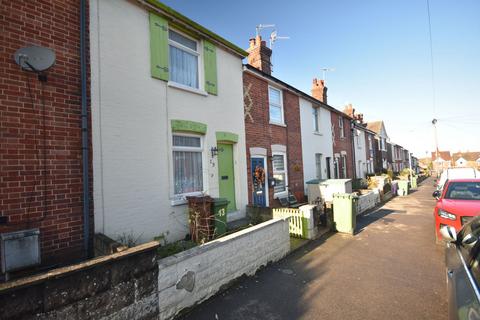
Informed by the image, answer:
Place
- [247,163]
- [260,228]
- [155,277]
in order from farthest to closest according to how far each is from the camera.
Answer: [247,163] → [260,228] → [155,277]

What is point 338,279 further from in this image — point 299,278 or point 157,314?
point 157,314

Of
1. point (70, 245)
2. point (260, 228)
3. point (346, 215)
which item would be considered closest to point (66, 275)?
point (70, 245)

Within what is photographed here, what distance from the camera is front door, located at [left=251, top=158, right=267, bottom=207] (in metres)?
8.34

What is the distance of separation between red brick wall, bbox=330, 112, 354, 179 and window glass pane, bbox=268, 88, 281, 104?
6.56m

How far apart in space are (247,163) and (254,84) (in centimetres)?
298

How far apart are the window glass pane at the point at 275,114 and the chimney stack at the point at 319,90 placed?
671cm

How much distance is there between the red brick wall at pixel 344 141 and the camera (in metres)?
15.6

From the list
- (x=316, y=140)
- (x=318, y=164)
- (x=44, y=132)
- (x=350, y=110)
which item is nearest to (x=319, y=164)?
(x=318, y=164)

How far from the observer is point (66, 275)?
8.20ft

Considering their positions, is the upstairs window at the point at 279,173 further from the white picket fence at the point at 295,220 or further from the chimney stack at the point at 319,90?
the chimney stack at the point at 319,90

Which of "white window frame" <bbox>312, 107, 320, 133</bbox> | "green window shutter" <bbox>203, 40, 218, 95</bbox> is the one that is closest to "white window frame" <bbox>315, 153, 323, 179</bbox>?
"white window frame" <bbox>312, 107, 320, 133</bbox>

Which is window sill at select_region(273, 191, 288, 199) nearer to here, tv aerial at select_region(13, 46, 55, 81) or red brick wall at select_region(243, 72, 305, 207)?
red brick wall at select_region(243, 72, 305, 207)

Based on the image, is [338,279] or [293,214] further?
[293,214]

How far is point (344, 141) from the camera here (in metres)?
17.1
